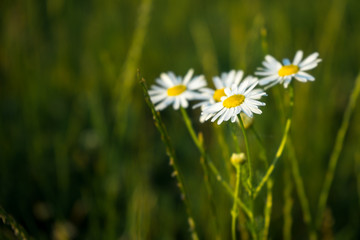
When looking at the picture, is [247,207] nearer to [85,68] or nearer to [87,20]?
[85,68]

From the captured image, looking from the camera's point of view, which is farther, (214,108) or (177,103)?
(177,103)

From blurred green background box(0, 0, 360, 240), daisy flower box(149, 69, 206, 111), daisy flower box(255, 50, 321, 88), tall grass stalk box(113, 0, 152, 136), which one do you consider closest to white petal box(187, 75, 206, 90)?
daisy flower box(149, 69, 206, 111)

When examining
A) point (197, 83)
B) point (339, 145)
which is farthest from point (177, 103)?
point (339, 145)

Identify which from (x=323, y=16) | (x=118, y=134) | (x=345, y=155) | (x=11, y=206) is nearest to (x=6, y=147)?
(x=11, y=206)

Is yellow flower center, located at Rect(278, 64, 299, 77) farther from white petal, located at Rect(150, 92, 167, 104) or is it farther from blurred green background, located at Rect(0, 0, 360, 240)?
white petal, located at Rect(150, 92, 167, 104)

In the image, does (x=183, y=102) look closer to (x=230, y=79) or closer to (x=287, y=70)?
(x=230, y=79)

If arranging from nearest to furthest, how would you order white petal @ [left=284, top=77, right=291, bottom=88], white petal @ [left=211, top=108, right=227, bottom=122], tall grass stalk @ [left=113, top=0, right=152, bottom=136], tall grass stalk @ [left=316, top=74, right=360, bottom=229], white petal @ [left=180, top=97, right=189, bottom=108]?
white petal @ [left=211, top=108, right=227, bottom=122]
white petal @ [left=284, top=77, right=291, bottom=88]
white petal @ [left=180, top=97, right=189, bottom=108]
tall grass stalk @ [left=316, top=74, right=360, bottom=229]
tall grass stalk @ [left=113, top=0, right=152, bottom=136]
